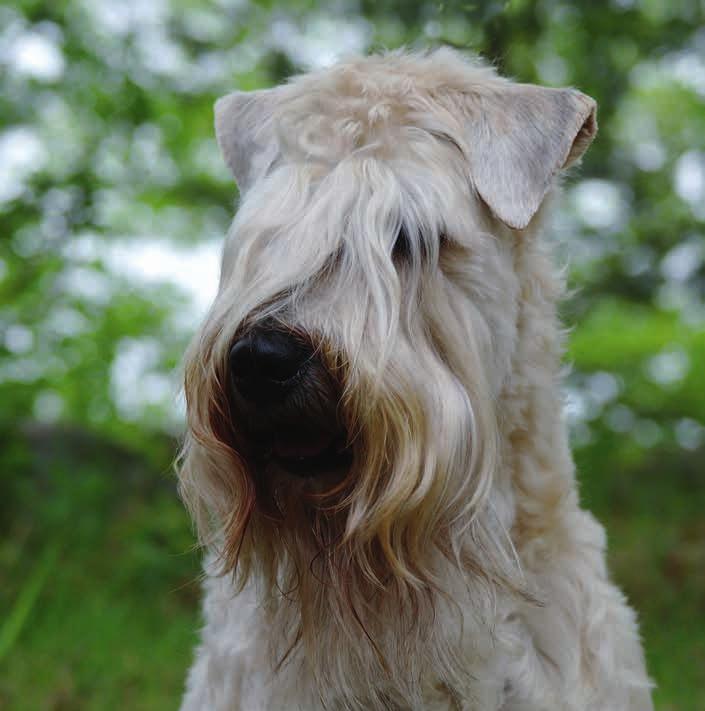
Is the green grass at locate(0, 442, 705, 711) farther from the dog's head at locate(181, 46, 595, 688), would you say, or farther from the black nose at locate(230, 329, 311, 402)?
the black nose at locate(230, 329, 311, 402)

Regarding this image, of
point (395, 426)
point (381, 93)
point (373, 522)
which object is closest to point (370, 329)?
point (395, 426)

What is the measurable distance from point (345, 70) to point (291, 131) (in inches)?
8.0

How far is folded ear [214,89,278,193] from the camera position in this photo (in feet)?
8.73

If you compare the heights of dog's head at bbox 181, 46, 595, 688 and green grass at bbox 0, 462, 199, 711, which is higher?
dog's head at bbox 181, 46, 595, 688

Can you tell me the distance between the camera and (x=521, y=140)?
2.48 m

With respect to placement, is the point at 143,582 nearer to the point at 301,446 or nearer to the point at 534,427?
the point at 534,427

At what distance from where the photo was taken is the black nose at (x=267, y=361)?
2.06 m

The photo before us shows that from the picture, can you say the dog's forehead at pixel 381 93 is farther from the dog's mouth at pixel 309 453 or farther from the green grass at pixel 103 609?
the green grass at pixel 103 609

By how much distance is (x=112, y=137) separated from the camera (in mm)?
6051

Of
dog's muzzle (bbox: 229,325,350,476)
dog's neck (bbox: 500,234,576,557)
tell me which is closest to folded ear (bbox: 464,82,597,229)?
dog's neck (bbox: 500,234,576,557)

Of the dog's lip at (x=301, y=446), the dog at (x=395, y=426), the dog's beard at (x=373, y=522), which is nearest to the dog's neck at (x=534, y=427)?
the dog at (x=395, y=426)

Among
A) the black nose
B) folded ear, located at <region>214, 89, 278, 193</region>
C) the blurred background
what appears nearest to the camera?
the black nose

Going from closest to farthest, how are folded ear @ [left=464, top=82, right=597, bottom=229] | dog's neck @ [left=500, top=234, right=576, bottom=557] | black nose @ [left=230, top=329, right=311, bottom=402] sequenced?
black nose @ [left=230, top=329, right=311, bottom=402] < folded ear @ [left=464, top=82, right=597, bottom=229] < dog's neck @ [left=500, top=234, right=576, bottom=557]

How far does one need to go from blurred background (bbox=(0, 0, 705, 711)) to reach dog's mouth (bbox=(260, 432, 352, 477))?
4.12 ft
